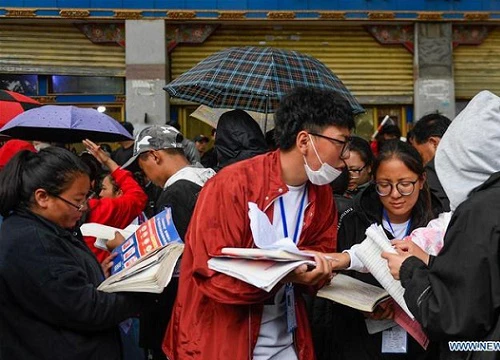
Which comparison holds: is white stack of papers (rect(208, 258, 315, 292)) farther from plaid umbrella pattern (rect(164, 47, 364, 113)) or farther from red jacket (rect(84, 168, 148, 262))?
plaid umbrella pattern (rect(164, 47, 364, 113))

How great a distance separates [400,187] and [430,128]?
1.65 meters

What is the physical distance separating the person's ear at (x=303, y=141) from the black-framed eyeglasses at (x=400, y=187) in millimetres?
844

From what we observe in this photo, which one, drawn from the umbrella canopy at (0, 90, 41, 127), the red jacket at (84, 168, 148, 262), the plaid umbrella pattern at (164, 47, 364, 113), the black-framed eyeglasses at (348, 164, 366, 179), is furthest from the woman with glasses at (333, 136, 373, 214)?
the umbrella canopy at (0, 90, 41, 127)

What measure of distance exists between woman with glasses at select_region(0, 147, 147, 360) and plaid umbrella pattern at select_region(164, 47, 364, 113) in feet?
5.87

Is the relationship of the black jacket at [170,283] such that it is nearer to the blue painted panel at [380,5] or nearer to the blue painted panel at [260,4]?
the blue painted panel at [260,4]

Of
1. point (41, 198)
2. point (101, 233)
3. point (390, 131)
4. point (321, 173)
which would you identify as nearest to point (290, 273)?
point (321, 173)

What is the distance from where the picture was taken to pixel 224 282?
2350mm

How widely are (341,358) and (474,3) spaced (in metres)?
10.4

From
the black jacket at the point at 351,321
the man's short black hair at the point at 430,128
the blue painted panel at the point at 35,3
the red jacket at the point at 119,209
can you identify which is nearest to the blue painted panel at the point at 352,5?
the blue painted panel at the point at 35,3

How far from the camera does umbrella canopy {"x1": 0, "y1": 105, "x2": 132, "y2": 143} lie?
445cm

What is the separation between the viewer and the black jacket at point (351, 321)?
9.73 ft

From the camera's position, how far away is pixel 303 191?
274cm

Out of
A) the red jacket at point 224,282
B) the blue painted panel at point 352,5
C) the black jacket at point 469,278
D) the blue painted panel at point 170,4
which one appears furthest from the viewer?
the blue painted panel at point 352,5

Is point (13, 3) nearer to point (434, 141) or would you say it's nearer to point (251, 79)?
point (251, 79)
